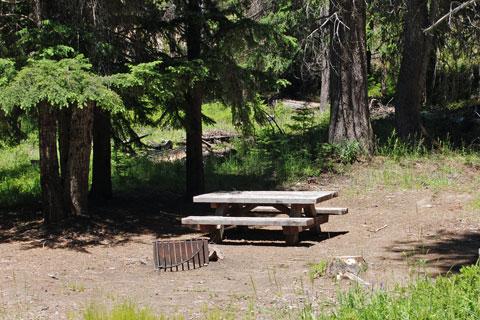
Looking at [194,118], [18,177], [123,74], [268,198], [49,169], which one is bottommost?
[268,198]

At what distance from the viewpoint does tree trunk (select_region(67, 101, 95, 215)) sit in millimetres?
9281

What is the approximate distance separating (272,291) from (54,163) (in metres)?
4.95

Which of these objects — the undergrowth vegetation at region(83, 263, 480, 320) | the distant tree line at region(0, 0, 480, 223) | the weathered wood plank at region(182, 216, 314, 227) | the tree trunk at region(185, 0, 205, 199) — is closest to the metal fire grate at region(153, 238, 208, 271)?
the weathered wood plank at region(182, 216, 314, 227)

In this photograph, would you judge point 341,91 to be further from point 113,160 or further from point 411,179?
point 113,160

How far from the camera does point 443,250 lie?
7406 mm

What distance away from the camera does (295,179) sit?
12.8 metres

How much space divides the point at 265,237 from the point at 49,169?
12.0 ft

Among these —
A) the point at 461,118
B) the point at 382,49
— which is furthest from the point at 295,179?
the point at 382,49

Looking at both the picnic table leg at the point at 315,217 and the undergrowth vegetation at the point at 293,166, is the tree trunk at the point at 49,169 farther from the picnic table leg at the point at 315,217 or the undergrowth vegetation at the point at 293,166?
the picnic table leg at the point at 315,217

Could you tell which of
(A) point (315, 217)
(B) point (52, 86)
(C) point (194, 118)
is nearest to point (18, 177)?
(C) point (194, 118)

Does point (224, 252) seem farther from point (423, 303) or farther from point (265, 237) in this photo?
point (423, 303)

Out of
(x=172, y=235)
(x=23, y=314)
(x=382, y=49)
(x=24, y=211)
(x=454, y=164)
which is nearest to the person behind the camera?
(x=23, y=314)

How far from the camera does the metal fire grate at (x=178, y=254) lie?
24.1 ft

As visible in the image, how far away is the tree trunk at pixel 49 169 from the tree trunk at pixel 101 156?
1780 millimetres
